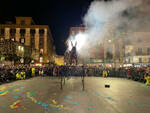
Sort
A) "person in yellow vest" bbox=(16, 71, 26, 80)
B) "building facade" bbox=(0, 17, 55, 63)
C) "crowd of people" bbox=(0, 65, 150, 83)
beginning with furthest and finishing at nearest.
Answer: "building facade" bbox=(0, 17, 55, 63)
"person in yellow vest" bbox=(16, 71, 26, 80)
"crowd of people" bbox=(0, 65, 150, 83)

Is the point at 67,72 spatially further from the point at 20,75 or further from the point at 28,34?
the point at 28,34

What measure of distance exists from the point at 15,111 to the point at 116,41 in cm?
3583

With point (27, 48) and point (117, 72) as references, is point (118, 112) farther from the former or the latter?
point (27, 48)

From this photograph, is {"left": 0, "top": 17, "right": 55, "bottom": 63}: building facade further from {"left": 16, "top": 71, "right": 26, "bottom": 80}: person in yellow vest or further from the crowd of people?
{"left": 16, "top": 71, "right": 26, "bottom": 80}: person in yellow vest

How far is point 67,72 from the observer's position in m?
19.1

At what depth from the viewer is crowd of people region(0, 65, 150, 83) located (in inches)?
555

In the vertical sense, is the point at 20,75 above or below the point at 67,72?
below

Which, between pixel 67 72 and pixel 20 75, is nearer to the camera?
pixel 20 75

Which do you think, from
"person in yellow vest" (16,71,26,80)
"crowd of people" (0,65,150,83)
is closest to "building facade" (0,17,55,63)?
"crowd of people" (0,65,150,83)

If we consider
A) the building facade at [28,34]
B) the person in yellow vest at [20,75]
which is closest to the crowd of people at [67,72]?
the person in yellow vest at [20,75]

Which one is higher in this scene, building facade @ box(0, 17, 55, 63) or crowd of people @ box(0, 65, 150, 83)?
building facade @ box(0, 17, 55, 63)

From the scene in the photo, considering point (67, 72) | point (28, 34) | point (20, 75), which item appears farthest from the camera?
point (28, 34)

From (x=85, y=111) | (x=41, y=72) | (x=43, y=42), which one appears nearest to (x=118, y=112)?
(x=85, y=111)

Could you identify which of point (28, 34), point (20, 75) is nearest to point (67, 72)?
point (20, 75)
